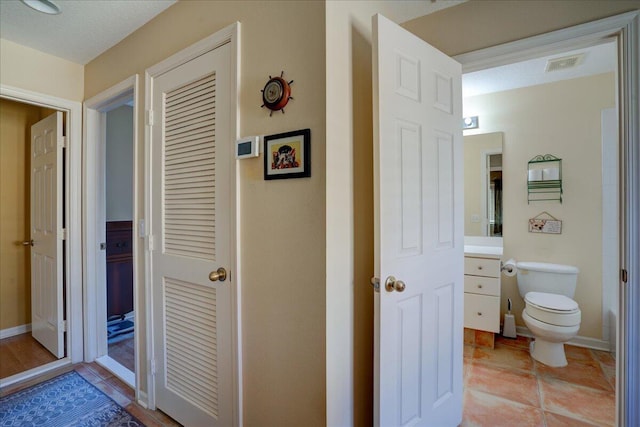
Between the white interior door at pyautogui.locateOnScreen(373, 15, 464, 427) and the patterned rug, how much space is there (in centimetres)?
159

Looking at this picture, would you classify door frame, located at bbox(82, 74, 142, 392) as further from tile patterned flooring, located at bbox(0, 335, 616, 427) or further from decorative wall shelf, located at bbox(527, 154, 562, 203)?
decorative wall shelf, located at bbox(527, 154, 562, 203)

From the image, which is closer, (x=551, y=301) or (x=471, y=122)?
(x=551, y=301)

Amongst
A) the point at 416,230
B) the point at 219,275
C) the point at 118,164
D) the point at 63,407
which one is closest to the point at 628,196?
the point at 416,230

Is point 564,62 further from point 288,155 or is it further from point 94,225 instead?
point 94,225

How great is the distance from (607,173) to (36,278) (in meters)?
5.16

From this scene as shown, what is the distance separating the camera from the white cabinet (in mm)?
2531

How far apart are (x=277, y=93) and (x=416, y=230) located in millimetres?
880

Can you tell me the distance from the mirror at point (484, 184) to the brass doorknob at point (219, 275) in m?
2.58

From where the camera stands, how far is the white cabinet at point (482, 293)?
2.53m

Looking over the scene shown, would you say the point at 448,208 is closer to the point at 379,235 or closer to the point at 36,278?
the point at 379,235

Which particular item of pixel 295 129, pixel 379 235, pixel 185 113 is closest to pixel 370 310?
pixel 379 235

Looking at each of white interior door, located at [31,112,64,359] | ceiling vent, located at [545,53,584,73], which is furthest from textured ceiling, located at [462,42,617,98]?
white interior door, located at [31,112,64,359]

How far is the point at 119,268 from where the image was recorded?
10.3ft

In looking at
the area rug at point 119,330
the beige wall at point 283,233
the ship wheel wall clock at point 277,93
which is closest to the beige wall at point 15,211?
the area rug at point 119,330
